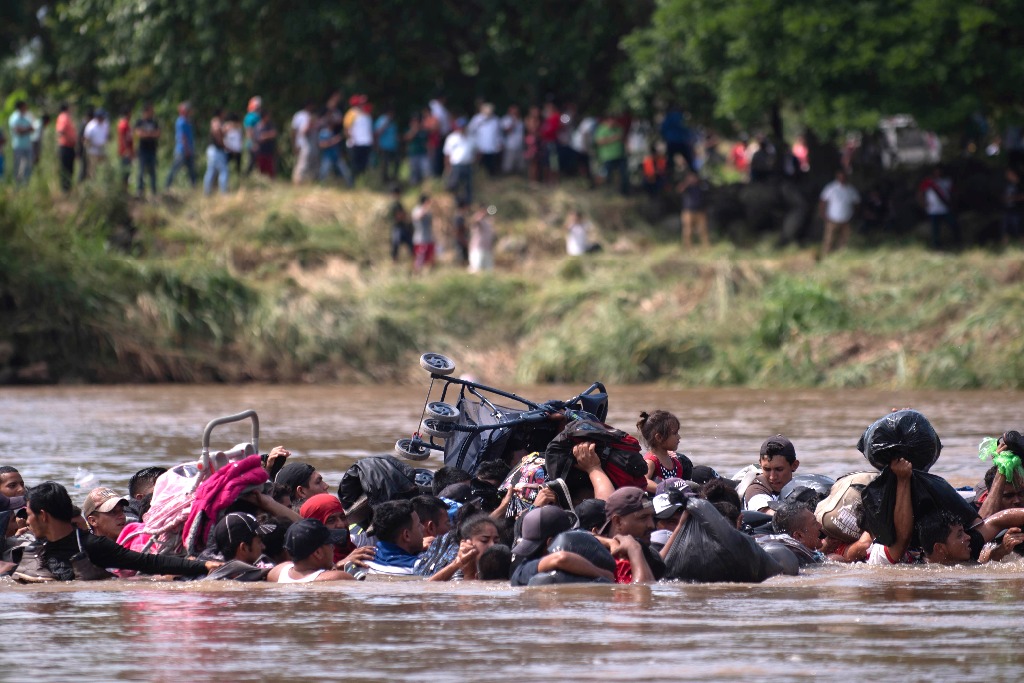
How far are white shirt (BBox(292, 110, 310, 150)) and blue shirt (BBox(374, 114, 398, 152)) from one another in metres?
1.37

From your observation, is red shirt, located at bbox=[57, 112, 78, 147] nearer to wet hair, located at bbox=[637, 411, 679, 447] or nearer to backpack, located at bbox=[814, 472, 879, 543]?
wet hair, located at bbox=[637, 411, 679, 447]

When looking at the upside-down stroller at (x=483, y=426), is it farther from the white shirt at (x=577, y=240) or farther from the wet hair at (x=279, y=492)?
the white shirt at (x=577, y=240)

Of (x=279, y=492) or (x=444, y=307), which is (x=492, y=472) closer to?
(x=279, y=492)

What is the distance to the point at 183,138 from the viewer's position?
32.8 metres

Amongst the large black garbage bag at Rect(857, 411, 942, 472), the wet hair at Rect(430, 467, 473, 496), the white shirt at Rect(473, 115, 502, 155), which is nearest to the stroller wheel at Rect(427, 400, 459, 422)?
the wet hair at Rect(430, 467, 473, 496)

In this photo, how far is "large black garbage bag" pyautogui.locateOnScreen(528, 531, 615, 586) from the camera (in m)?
10.0

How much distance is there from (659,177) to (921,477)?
992 inches

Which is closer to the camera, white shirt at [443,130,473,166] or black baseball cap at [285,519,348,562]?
black baseball cap at [285,519,348,562]

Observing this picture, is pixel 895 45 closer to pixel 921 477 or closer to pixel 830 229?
pixel 830 229

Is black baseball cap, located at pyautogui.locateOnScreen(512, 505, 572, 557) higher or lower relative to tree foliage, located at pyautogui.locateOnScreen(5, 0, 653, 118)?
lower

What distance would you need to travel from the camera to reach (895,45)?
2967 cm

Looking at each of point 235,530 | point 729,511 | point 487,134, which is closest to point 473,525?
point 235,530

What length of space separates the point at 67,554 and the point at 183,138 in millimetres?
22924

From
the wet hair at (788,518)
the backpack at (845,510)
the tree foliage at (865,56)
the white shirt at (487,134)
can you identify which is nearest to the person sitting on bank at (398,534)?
the wet hair at (788,518)
